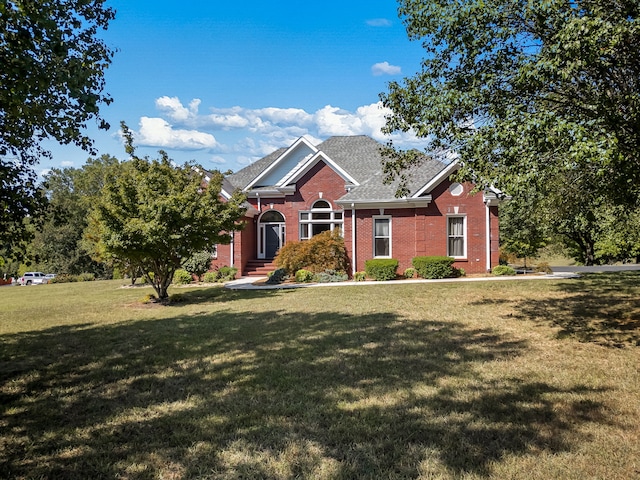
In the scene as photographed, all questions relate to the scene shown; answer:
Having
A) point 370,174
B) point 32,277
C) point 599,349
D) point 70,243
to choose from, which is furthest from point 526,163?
point 32,277

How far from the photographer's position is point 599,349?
24.3ft

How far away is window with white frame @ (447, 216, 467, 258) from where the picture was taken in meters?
20.6

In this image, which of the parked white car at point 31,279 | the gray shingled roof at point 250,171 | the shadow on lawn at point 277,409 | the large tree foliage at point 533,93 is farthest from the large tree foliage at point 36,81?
the parked white car at point 31,279

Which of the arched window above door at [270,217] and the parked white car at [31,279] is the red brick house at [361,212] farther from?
the parked white car at [31,279]

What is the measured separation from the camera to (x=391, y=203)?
20.4 meters

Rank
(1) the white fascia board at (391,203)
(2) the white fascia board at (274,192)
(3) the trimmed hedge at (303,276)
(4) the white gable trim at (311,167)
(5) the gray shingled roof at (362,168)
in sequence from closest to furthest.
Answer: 1. (3) the trimmed hedge at (303,276)
2. (1) the white fascia board at (391,203)
3. (5) the gray shingled roof at (362,168)
4. (4) the white gable trim at (311,167)
5. (2) the white fascia board at (274,192)

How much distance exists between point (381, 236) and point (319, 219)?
417cm

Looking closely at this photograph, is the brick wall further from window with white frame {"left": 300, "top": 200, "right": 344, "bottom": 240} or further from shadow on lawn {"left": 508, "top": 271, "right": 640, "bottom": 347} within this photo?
shadow on lawn {"left": 508, "top": 271, "right": 640, "bottom": 347}

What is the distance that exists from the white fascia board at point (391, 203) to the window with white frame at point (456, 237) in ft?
5.03

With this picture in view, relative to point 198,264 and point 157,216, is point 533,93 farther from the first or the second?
point 198,264

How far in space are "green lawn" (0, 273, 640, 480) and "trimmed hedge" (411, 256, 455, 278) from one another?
8.18 meters

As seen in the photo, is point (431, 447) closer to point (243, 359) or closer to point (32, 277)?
point (243, 359)

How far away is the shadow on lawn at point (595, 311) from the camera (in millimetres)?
8422

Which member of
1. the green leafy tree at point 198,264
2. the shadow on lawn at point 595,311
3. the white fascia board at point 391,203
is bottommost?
the shadow on lawn at point 595,311
